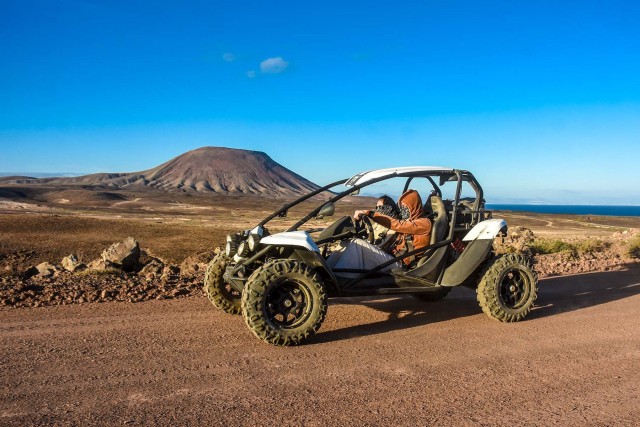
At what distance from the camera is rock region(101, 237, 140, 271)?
14.1m

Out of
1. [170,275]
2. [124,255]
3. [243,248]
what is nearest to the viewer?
[243,248]

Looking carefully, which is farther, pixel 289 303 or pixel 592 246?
pixel 592 246

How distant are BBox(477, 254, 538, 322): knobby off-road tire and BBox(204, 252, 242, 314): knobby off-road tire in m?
3.11

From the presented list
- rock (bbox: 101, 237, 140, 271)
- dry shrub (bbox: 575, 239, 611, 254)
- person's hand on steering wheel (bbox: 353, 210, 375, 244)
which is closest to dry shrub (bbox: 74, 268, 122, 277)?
rock (bbox: 101, 237, 140, 271)

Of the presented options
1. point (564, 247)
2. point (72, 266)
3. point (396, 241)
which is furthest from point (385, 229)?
point (564, 247)

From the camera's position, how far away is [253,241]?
5.91 metres

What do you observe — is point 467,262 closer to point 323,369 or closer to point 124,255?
point 323,369

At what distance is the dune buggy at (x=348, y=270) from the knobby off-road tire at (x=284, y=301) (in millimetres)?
10

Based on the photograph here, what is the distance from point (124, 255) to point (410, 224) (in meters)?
10.0

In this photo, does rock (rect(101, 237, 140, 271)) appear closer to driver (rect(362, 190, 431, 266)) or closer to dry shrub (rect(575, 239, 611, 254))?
driver (rect(362, 190, 431, 266))

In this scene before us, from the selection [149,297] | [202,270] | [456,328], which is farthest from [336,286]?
[202,270]

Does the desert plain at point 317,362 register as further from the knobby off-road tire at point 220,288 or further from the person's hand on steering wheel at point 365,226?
the person's hand on steering wheel at point 365,226

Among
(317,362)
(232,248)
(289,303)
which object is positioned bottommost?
(317,362)

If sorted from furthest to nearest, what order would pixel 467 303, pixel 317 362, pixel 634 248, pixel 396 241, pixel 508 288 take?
pixel 634 248, pixel 467 303, pixel 396 241, pixel 508 288, pixel 317 362
